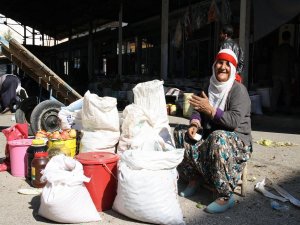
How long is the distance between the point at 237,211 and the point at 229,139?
2.09ft

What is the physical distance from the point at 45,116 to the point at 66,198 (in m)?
3.34

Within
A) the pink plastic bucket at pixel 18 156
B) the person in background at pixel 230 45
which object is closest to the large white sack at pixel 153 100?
the pink plastic bucket at pixel 18 156

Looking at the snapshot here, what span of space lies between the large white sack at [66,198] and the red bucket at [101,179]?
13 centimetres

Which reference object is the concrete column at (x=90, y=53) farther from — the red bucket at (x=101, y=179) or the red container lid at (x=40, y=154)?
the red bucket at (x=101, y=179)

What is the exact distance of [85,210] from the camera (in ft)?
9.49

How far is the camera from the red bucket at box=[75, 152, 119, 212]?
121 inches

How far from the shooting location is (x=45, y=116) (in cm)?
593

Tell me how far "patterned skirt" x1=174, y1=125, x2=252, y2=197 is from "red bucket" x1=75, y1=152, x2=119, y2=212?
74cm

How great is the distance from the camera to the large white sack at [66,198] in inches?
111

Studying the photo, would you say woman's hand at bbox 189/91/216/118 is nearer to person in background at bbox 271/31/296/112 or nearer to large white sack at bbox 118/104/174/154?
large white sack at bbox 118/104/174/154

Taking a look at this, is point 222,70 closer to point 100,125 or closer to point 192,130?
point 192,130

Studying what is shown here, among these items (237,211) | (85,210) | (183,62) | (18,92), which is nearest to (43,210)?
(85,210)

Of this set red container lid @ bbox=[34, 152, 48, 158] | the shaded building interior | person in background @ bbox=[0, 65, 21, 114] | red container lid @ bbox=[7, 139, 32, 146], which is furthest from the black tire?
the shaded building interior

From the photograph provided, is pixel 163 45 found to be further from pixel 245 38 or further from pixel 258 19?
pixel 258 19
